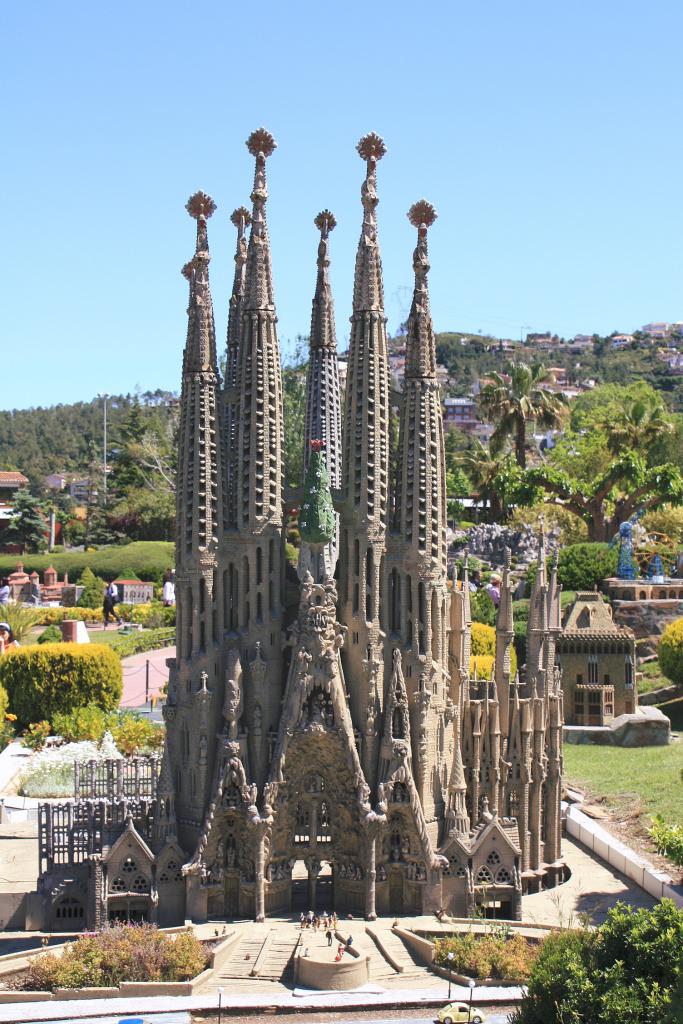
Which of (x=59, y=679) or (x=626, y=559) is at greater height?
(x=626, y=559)

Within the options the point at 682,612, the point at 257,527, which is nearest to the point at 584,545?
the point at 682,612

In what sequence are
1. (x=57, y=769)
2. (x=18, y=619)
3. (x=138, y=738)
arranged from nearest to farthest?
(x=57, y=769) < (x=138, y=738) < (x=18, y=619)

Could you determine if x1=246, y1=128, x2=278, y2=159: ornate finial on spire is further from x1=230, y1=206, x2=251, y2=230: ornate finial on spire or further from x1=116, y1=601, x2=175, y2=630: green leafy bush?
x1=116, y1=601, x2=175, y2=630: green leafy bush

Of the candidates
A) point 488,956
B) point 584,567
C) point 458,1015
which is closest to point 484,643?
point 584,567

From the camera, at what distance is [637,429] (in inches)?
3546

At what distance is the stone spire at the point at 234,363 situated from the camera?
36.3 metres

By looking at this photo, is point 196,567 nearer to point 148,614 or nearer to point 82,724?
point 82,724

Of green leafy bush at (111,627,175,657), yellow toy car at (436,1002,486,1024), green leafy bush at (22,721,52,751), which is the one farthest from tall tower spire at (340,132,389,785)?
green leafy bush at (111,627,175,657)

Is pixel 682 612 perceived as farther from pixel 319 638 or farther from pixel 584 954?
pixel 584 954

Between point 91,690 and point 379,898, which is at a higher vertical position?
point 91,690

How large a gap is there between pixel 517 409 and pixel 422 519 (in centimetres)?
5866

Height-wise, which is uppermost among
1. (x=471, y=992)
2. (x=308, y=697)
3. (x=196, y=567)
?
(x=196, y=567)

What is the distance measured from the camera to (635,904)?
3603 cm

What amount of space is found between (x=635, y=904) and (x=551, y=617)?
7768 millimetres
